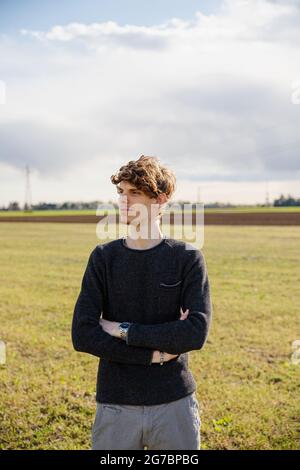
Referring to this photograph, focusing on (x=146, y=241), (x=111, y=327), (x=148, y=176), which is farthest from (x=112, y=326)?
(x=148, y=176)

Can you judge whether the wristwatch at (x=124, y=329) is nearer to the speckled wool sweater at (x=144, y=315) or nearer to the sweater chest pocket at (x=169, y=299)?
the speckled wool sweater at (x=144, y=315)

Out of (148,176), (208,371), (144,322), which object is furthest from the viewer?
(208,371)

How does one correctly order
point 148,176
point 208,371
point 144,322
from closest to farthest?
point 148,176 < point 144,322 < point 208,371

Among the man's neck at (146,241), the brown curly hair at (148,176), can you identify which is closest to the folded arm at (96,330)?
the man's neck at (146,241)

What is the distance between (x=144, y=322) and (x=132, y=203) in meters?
0.62

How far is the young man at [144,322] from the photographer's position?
249 centimetres

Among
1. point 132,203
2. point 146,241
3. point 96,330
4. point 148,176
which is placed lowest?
point 96,330

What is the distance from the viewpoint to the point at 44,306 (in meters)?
10.6

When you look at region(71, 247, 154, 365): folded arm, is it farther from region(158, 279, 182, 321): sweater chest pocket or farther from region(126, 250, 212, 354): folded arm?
region(158, 279, 182, 321): sweater chest pocket

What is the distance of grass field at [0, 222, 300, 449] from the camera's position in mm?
4863

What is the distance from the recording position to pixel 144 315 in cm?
257

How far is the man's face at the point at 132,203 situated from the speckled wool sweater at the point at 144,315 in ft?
0.53

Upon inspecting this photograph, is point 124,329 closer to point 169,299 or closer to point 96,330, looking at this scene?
point 96,330
